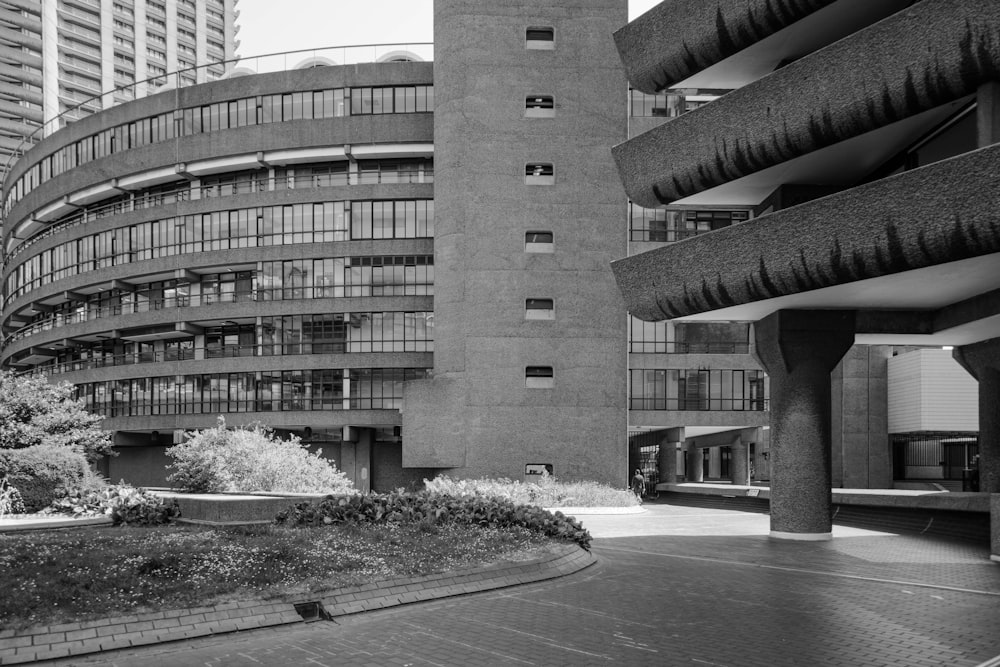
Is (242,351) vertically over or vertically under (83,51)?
under

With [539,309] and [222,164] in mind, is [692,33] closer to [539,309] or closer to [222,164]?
[539,309]

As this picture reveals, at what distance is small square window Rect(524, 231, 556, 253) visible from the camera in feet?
140

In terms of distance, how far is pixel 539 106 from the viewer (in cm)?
4359

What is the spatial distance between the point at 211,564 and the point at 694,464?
57552mm

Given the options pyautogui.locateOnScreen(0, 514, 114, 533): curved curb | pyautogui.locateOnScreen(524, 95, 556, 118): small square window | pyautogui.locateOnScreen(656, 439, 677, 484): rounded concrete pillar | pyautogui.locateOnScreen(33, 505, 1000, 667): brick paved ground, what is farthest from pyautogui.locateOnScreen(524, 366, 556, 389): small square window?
pyautogui.locateOnScreen(33, 505, 1000, 667): brick paved ground

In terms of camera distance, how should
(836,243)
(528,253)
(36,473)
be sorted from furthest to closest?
1. (528,253)
2. (36,473)
3. (836,243)

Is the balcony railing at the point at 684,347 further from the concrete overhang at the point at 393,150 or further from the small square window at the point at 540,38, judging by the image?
the concrete overhang at the point at 393,150

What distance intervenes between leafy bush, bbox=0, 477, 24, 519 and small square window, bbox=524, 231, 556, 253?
76.3ft

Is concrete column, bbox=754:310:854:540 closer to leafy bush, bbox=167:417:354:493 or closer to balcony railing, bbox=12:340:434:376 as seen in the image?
leafy bush, bbox=167:417:354:493

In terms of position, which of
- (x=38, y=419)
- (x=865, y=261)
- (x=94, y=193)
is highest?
(x=94, y=193)

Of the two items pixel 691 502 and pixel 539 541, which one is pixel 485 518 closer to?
pixel 539 541

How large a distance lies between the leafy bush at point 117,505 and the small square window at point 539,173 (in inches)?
893

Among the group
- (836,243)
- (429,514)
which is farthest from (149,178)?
(836,243)

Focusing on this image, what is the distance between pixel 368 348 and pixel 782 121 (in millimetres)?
34362
